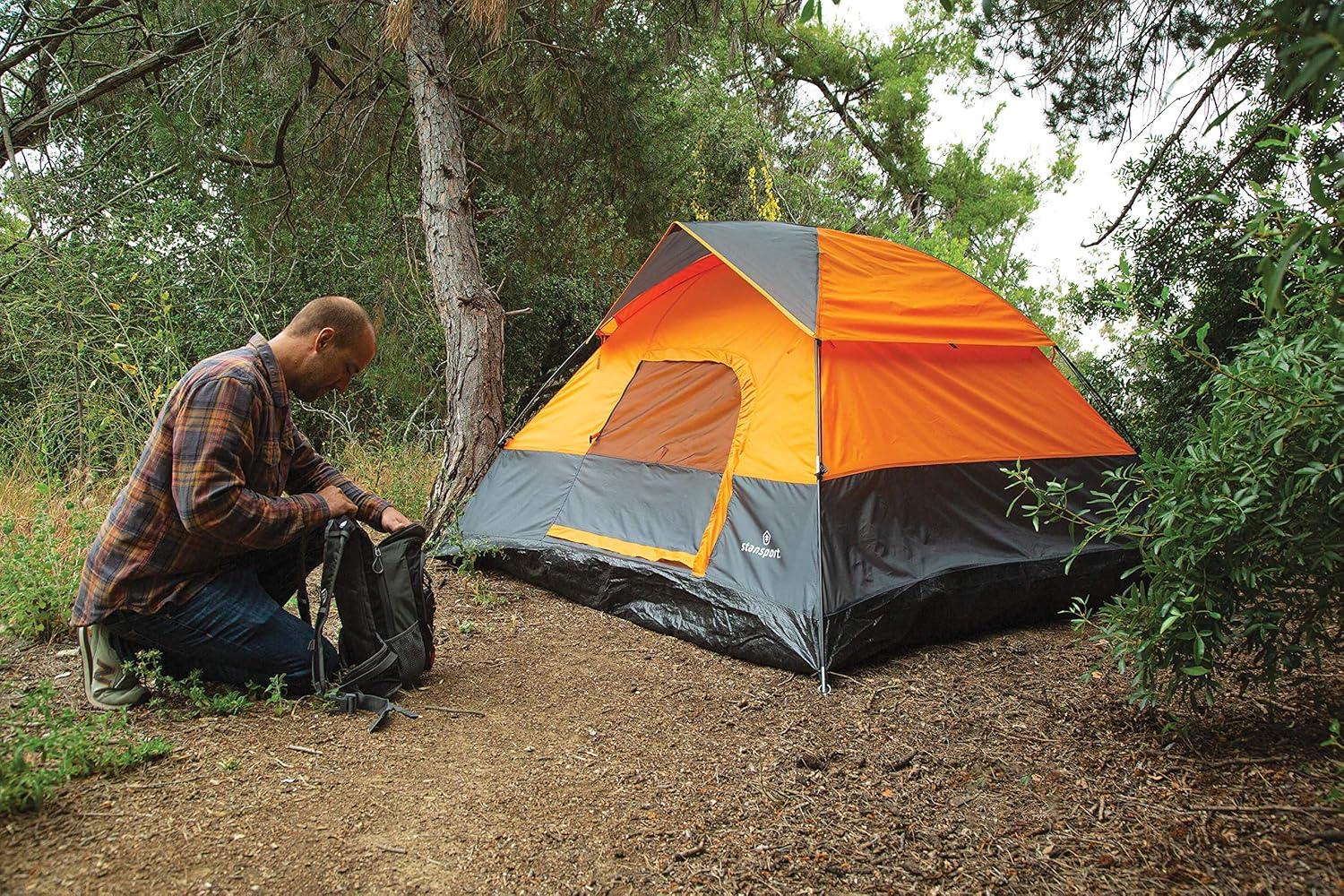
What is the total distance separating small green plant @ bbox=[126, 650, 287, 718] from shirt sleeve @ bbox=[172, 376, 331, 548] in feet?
1.48

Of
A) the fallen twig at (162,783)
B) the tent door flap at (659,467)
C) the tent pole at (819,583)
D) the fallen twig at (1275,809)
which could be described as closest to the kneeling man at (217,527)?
the fallen twig at (162,783)

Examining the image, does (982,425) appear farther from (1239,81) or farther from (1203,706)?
(1239,81)

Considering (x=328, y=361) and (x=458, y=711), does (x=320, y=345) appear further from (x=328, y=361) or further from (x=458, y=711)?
(x=458, y=711)

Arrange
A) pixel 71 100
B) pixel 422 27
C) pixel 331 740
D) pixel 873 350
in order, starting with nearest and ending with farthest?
pixel 331 740 → pixel 873 350 → pixel 422 27 → pixel 71 100

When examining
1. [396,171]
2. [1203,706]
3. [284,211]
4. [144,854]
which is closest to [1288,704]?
[1203,706]

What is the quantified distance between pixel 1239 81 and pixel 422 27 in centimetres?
444

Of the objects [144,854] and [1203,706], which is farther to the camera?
[1203,706]

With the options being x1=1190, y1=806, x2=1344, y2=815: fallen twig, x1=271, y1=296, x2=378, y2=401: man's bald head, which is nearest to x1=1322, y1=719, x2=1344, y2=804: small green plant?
x1=1190, y1=806, x2=1344, y2=815: fallen twig

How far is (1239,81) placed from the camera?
449 centimetres

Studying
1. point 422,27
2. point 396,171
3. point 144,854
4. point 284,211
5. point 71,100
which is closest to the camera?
point 144,854

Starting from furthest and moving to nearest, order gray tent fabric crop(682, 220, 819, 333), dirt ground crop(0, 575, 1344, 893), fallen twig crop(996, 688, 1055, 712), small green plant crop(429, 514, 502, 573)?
small green plant crop(429, 514, 502, 573) → gray tent fabric crop(682, 220, 819, 333) → fallen twig crop(996, 688, 1055, 712) → dirt ground crop(0, 575, 1344, 893)

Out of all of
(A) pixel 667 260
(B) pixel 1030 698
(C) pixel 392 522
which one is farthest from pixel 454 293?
(B) pixel 1030 698

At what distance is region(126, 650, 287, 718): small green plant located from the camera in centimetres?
266

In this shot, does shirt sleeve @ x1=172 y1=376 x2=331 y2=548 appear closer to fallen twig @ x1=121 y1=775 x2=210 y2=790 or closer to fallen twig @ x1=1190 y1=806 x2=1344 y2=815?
fallen twig @ x1=121 y1=775 x2=210 y2=790
